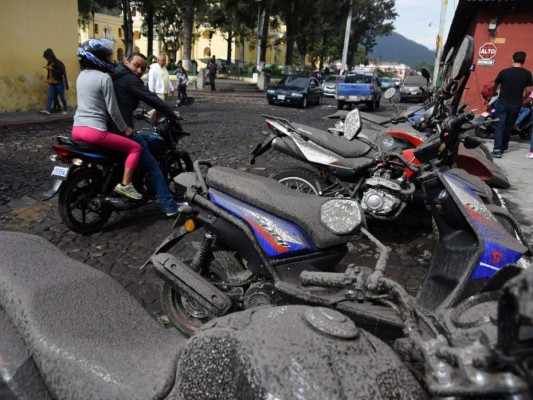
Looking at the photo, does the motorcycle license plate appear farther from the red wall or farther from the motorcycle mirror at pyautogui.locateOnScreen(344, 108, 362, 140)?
the red wall

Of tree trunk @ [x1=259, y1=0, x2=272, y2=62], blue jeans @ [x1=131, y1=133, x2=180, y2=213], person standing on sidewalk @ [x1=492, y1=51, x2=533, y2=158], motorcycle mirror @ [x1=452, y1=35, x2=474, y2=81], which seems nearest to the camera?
motorcycle mirror @ [x1=452, y1=35, x2=474, y2=81]

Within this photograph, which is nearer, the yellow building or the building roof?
the yellow building

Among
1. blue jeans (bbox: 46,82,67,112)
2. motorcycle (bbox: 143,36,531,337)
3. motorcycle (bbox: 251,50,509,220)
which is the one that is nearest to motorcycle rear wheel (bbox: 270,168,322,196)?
motorcycle (bbox: 251,50,509,220)

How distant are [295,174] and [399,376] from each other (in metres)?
4.19

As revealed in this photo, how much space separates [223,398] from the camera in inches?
43.2

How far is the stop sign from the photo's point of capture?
1514cm

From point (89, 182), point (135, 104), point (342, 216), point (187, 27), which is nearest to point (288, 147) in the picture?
point (135, 104)

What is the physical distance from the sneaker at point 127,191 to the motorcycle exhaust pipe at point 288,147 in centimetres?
165

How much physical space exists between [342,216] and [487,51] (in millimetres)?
15469

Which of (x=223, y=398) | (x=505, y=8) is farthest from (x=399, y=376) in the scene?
(x=505, y=8)

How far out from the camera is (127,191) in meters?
4.94

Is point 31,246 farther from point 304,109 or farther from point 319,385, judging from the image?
point 304,109

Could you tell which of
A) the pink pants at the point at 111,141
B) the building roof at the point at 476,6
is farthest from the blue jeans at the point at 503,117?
the pink pants at the point at 111,141

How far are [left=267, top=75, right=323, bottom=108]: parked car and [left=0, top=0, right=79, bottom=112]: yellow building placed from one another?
8800 millimetres
